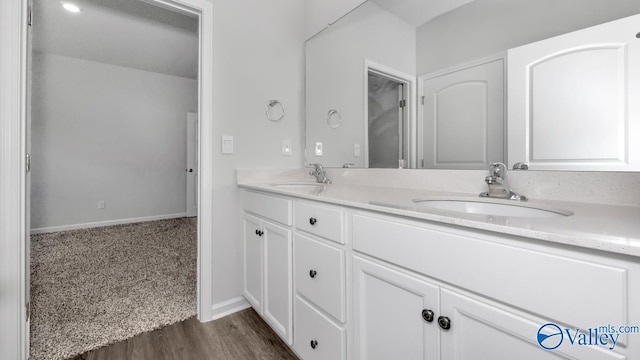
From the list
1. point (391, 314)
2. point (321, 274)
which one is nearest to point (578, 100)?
point (391, 314)

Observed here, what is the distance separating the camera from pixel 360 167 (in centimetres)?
179

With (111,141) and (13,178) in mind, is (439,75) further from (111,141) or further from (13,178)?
(111,141)

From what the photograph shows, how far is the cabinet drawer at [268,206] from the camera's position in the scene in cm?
130

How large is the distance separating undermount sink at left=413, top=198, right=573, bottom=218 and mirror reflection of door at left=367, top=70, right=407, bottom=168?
1.37 ft

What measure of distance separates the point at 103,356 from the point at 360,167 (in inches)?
66.5

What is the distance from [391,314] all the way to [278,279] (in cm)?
69

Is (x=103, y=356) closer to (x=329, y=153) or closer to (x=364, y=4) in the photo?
(x=329, y=153)

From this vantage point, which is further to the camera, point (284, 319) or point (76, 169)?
point (76, 169)

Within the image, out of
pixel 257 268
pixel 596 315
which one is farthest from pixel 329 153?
pixel 596 315

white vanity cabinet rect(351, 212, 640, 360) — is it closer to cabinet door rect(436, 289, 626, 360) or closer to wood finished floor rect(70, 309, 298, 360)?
cabinet door rect(436, 289, 626, 360)

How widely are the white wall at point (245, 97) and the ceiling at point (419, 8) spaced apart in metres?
0.78

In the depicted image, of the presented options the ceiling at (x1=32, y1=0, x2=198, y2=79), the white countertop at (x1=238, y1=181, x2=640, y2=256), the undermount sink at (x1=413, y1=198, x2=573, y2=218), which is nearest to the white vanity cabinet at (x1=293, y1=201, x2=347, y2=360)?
the white countertop at (x1=238, y1=181, x2=640, y2=256)

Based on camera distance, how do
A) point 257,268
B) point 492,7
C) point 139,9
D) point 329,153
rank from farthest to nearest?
point 139,9 → point 329,153 → point 257,268 → point 492,7

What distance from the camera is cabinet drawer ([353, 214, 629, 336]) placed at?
0.47 m
